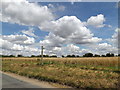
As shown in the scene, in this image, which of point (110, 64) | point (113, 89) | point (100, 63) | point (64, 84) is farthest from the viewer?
point (100, 63)

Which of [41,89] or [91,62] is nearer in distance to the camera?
[41,89]

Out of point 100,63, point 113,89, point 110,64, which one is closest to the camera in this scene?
point 113,89

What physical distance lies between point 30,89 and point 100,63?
23213 mm

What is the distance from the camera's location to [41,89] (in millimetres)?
9203

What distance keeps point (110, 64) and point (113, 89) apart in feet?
67.7

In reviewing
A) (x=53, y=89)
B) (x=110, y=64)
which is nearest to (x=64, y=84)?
(x=53, y=89)

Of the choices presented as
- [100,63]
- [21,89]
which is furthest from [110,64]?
[21,89]

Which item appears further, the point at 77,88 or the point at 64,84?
the point at 64,84

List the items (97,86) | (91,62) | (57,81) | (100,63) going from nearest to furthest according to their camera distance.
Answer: (97,86), (57,81), (100,63), (91,62)

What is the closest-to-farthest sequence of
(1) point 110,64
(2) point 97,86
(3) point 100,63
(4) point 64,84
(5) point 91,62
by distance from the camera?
(2) point 97,86
(4) point 64,84
(1) point 110,64
(3) point 100,63
(5) point 91,62

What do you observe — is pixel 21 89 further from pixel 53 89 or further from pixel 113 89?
pixel 113 89

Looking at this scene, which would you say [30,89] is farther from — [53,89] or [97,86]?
[97,86]

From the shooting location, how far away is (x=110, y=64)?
28.8 m

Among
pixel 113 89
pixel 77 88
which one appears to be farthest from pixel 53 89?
pixel 113 89
